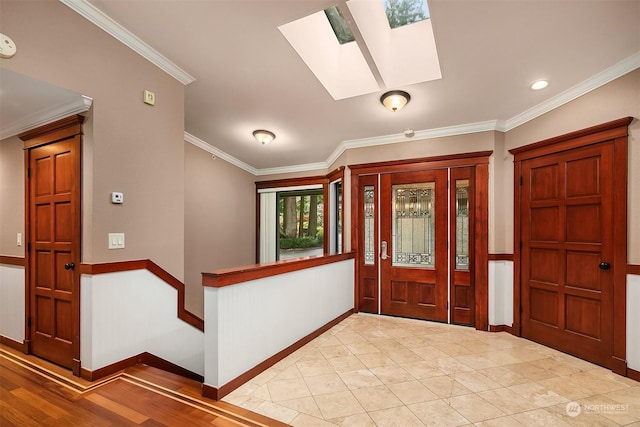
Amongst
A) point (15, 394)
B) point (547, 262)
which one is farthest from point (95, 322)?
point (547, 262)

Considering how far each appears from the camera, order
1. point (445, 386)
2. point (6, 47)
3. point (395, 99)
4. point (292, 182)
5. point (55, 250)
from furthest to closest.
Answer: point (292, 182) < point (395, 99) < point (55, 250) < point (445, 386) < point (6, 47)

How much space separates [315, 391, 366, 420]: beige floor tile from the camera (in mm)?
1998

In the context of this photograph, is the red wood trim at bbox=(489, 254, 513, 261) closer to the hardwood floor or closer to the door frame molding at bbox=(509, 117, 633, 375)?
the door frame molding at bbox=(509, 117, 633, 375)

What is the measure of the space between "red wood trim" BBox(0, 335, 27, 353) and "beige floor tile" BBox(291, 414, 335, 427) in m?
2.79

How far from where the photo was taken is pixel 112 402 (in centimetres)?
204

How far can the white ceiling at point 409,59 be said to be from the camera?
2.19m

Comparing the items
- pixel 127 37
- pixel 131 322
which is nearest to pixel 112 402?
pixel 131 322

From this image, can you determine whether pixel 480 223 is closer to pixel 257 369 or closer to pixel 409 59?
pixel 409 59

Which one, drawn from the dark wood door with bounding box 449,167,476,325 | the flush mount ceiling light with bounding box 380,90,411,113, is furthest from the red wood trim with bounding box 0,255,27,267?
the dark wood door with bounding box 449,167,476,325

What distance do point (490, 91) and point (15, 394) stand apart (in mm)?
4714

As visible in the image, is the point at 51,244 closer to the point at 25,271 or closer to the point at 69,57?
the point at 25,271

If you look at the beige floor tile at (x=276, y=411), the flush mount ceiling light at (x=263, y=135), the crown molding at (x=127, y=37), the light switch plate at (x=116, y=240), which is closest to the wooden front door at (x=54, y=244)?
the light switch plate at (x=116, y=240)

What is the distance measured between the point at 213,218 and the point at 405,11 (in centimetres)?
395

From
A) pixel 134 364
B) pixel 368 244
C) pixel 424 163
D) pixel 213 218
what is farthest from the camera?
pixel 213 218
